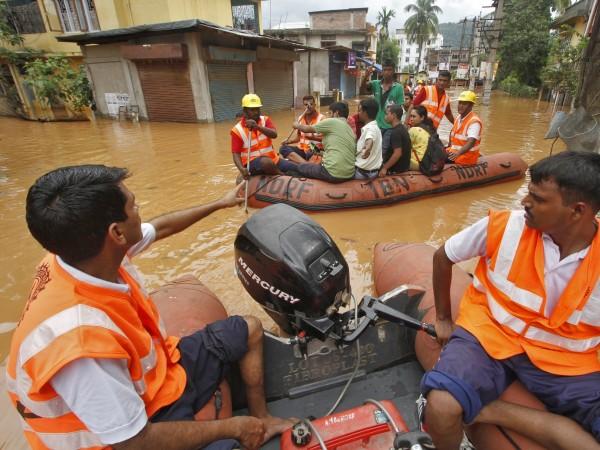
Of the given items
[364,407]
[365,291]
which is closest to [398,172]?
[365,291]

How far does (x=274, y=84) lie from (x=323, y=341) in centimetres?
1655

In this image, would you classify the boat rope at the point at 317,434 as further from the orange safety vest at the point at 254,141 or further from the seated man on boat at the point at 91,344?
the orange safety vest at the point at 254,141

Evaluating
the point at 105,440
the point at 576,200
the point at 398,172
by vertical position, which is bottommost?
the point at 398,172

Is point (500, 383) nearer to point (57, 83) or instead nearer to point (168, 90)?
point (168, 90)

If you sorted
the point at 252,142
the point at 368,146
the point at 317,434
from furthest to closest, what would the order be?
the point at 252,142, the point at 368,146, the point at 317,434

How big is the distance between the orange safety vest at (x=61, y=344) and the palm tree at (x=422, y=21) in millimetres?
54246

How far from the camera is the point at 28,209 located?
41.7 inches

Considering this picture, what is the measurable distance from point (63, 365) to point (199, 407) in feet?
2.36

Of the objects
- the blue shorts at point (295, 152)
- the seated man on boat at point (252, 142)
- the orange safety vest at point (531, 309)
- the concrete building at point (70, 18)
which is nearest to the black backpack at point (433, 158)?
the blue shorts at point (295, 152)

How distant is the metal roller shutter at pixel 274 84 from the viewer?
Result: 15.5 meters

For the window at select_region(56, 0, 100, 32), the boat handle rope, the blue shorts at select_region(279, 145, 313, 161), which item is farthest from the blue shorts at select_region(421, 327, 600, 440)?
the window at select_region(56, 0, 100, 32)

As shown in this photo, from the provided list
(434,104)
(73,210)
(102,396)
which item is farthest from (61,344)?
(434,104)

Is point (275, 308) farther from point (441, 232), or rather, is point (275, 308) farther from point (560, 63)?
point (560, 63)

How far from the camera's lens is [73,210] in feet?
3.53
